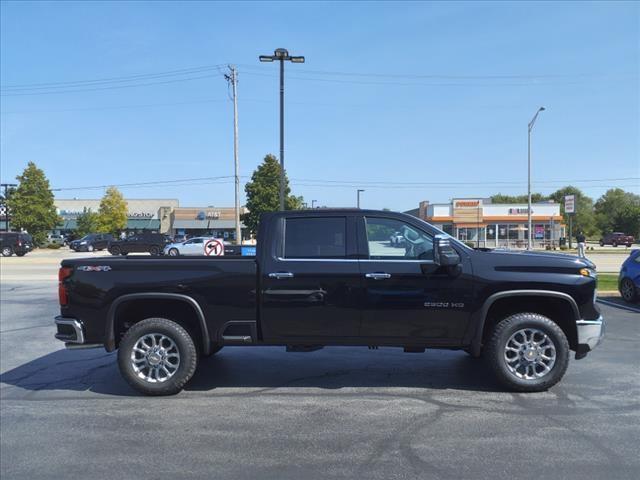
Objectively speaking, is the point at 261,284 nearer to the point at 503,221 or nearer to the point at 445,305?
the point at 445,305

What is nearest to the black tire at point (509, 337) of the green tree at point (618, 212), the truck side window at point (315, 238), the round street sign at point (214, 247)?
the truck side window at point (315, 238)

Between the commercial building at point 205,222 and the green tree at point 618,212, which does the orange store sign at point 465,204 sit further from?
the green tree at point 618,212

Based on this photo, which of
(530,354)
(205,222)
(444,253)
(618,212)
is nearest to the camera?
(444,253)

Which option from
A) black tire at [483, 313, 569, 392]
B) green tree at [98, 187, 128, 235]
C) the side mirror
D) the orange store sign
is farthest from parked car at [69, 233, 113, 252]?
black tire at [483, 313, 569, 392]

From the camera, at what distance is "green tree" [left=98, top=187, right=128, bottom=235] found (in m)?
67.2

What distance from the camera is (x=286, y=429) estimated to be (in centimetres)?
460

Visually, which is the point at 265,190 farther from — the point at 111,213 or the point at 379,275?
the point at 379,275

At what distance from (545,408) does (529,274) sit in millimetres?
1333

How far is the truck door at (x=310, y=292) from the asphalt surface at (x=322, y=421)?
74 cm

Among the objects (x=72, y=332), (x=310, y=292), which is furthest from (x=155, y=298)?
(x=310, y=292)

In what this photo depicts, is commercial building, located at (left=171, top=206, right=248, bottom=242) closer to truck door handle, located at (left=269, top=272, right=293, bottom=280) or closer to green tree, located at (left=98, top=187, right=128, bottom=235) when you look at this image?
green tree, located at (left=98, top=187, right=128, bottom=235)

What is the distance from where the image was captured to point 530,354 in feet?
17.8

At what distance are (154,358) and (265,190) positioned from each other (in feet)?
156

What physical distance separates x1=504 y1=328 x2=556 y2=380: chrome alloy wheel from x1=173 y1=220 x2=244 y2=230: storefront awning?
252 ft
